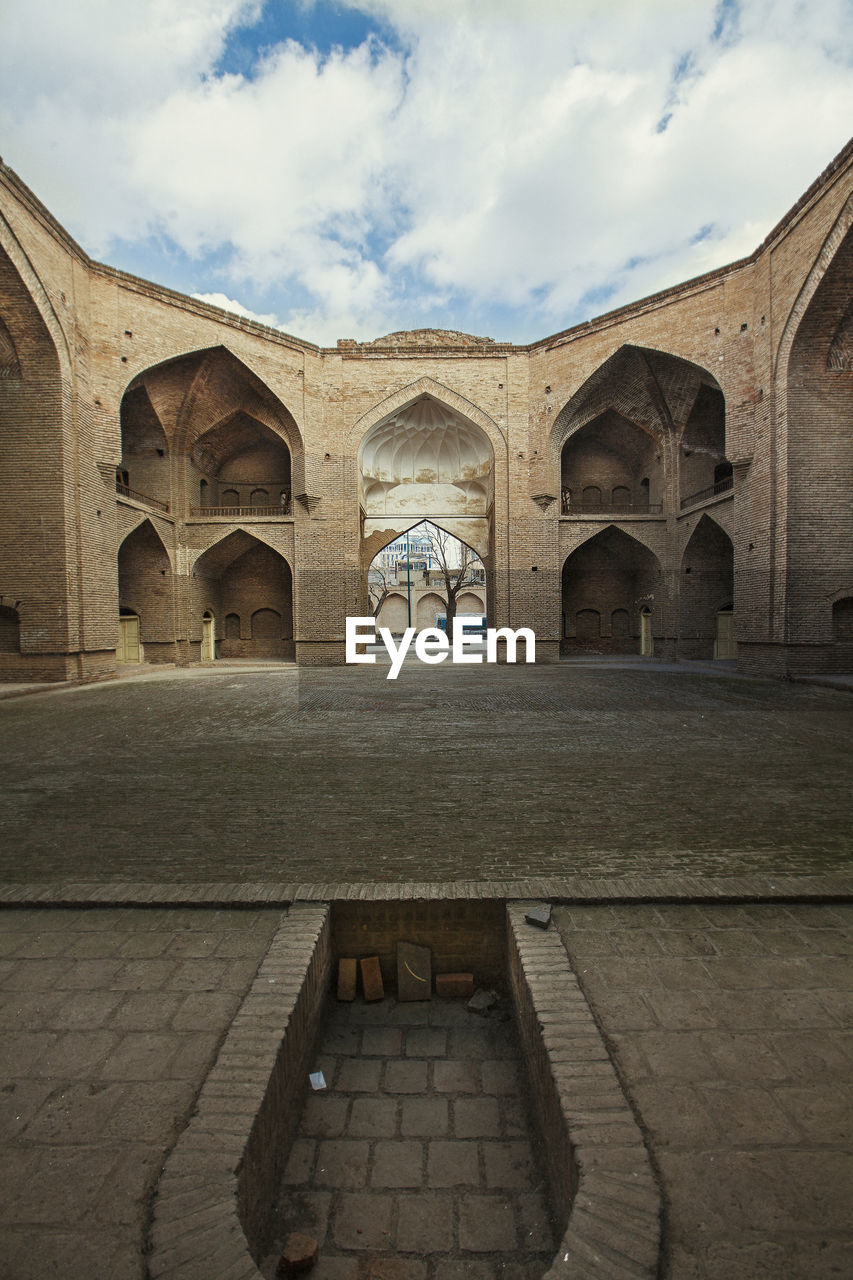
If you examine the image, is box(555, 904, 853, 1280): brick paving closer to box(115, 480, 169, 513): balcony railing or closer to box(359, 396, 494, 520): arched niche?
box(115, 480, 169, 513): balcony railing

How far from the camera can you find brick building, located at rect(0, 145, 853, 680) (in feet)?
42.7

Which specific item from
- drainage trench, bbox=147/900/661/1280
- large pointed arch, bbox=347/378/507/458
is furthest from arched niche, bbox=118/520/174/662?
drainage trench, bbox=147/900/661/1280

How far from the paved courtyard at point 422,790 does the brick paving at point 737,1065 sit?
0.57 metres

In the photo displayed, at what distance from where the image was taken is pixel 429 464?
2284 cm

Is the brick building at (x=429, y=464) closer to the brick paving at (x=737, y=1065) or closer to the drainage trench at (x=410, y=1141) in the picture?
the brick paving at (x=737, y=1065)

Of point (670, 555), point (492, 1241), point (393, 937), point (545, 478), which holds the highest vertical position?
point (545, 478)

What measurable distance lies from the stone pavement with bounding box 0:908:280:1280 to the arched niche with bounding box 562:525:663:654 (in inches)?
833

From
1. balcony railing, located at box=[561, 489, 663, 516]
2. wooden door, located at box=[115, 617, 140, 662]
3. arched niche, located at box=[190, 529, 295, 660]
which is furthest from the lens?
arched niche, located at box=[190, 529, 295, 660]

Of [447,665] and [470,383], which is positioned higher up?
[470,383]

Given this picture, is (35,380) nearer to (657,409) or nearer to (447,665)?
(447,665)

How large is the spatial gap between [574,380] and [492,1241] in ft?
63.5

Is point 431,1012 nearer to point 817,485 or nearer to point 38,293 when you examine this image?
point 817,485

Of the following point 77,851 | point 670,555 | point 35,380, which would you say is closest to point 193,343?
point 35,380

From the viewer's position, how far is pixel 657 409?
61.4 ft
